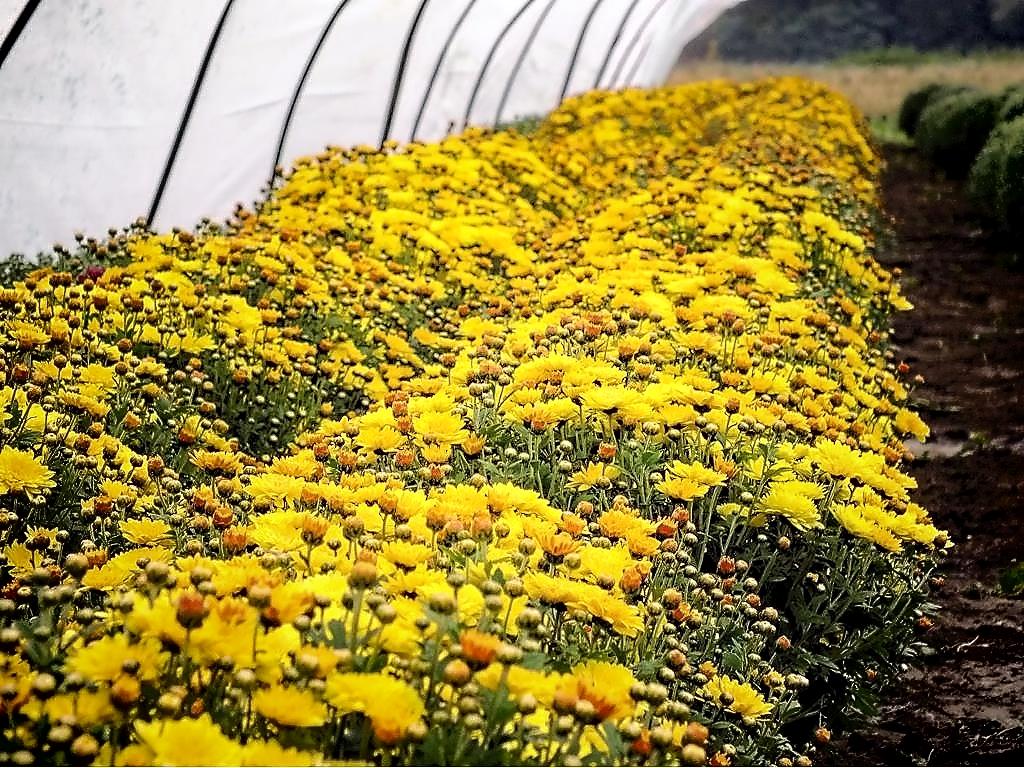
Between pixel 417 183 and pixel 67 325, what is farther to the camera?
pixel 417 183

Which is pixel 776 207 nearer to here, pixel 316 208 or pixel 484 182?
pixel 484 182

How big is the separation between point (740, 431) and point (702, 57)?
124 feet

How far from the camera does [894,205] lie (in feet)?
36.7

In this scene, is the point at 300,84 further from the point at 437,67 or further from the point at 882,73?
the point at 882,73

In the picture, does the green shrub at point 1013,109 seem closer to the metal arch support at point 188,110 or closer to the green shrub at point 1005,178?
the green shrub at point 1005,178

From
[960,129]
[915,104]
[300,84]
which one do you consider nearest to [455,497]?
[300,84]

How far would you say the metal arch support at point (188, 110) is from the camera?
595cm

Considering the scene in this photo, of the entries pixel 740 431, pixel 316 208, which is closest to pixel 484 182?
pixel 316 208

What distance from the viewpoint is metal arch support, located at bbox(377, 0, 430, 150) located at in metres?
8.95

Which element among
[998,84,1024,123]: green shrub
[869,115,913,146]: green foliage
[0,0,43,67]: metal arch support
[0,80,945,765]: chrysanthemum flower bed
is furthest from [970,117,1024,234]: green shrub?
[869,115,913,146]: green foliage

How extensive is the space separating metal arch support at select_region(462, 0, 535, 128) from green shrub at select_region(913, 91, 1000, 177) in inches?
228

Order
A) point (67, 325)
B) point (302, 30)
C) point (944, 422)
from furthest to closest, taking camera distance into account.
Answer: point (302, 30) → point (944, 422) → point (67, 325)

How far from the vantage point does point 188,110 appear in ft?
19.6

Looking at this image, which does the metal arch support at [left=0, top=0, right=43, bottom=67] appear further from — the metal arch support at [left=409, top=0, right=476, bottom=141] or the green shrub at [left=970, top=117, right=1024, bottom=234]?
the green shrub at [left=970, top=117, right=1024, bottom=234]
